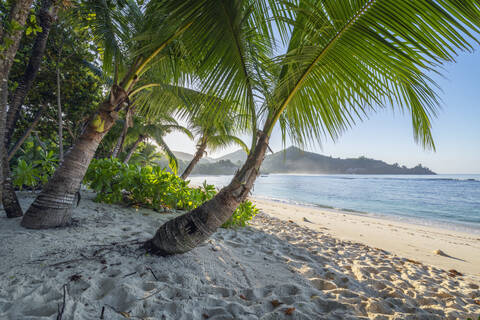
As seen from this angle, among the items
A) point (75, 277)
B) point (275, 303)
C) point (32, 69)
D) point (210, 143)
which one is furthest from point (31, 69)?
point (210, 143)

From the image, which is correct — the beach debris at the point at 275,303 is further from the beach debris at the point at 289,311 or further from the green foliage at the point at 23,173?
the green foliage at the point at 23,173

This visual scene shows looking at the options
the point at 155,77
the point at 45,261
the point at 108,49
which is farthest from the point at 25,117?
the point at 45,261

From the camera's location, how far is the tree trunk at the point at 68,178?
98.7 inches

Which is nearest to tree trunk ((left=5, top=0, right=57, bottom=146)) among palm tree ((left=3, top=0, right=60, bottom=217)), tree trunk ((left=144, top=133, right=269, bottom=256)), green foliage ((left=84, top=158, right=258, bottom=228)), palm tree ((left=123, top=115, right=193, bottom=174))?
palm tree ((left=3, top=0, right=60, bottom=217))

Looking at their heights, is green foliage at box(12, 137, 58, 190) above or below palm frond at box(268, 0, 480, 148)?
below

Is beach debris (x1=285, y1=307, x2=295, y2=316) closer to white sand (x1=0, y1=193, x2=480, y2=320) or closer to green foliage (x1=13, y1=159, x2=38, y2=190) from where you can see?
white sand (x1=0, y1=193, x2=480, y2=320)

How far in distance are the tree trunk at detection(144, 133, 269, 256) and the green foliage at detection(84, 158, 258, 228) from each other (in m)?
2.01

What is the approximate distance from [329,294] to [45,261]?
2.53 m

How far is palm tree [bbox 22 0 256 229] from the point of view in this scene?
1869mm

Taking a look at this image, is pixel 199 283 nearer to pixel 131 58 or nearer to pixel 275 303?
pixel 275 303

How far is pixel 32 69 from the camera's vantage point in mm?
3215

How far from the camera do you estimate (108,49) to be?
3.34 meters

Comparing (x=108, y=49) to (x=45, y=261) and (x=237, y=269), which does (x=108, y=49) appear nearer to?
(x=45, y=261)

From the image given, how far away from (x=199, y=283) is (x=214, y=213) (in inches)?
24.5
